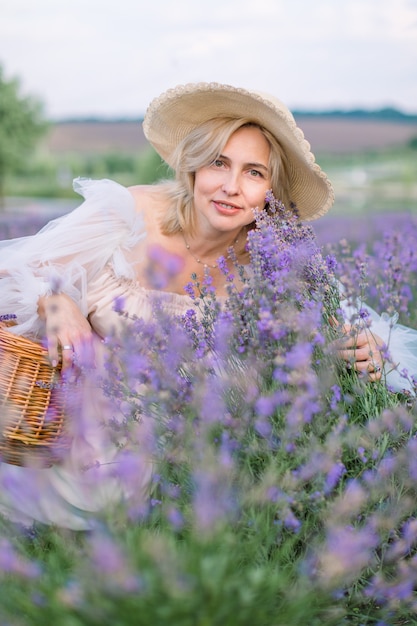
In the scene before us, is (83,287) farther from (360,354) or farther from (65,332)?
(360,354)

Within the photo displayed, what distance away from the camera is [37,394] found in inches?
79.5

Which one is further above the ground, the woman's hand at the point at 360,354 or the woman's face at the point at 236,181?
the woman's face at the point at 236,181

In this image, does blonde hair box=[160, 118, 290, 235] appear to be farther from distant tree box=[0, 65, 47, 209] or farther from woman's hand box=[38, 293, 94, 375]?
distant tree box=[0, 65, 47, 209]

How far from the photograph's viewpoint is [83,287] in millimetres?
2504

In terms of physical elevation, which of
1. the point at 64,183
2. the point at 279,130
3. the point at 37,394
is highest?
the point at 279,130

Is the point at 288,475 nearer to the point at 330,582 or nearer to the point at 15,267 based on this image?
the point at 330,582

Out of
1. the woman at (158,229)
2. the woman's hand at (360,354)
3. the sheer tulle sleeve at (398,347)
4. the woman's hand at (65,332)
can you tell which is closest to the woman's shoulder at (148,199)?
the woman at (158,229)

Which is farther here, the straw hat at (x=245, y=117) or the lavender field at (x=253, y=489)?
the straw hat at (x=245, y=117)

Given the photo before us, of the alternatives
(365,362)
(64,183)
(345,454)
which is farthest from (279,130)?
(64,183)

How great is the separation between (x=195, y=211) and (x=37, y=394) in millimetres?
1132

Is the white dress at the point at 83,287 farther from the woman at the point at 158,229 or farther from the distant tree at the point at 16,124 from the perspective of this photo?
the distant tree at the point at 16,124

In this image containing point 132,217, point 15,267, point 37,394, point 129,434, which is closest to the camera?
point 129,434

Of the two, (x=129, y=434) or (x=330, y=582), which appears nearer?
(x=330, y=582)

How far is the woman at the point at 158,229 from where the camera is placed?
2.24 meters
